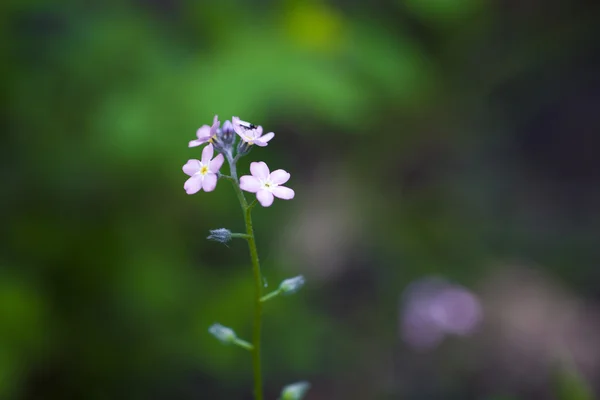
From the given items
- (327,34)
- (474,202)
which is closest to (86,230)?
(327,34)

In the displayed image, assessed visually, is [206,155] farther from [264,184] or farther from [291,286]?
[291,286]

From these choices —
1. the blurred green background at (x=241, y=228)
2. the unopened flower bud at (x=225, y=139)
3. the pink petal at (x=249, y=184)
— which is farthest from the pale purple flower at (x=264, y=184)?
the blurred green background at (x=241, y=228)

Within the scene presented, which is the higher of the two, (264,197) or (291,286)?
(264,197)

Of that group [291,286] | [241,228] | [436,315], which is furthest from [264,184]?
[241,228]

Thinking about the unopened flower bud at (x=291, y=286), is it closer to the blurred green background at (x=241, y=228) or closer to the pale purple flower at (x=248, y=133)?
the pale purple flower at (x=248, y=133)

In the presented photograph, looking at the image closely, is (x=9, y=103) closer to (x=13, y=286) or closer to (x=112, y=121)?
(x=112, y=121)

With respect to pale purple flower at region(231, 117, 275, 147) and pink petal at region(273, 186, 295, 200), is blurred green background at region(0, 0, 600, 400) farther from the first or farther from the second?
pink petal at region(273, 186, 295, 200)

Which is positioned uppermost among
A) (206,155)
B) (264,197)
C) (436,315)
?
(206,155)
